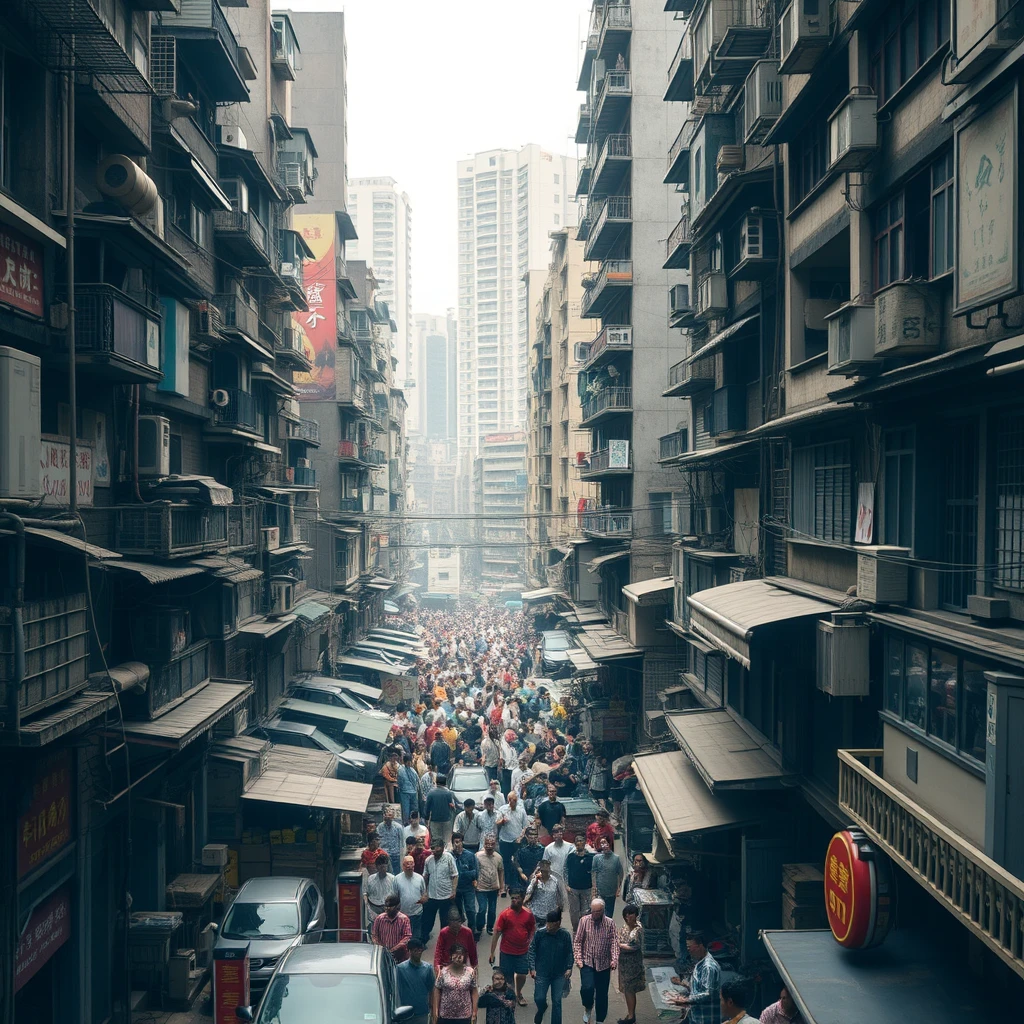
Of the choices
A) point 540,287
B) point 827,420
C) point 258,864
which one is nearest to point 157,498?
point 258,864

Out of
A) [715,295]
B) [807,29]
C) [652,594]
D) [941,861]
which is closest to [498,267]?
[652,594]

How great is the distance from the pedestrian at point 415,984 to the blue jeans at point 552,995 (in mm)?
1496

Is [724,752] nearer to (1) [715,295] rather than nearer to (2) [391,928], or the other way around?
(2) [391,928]

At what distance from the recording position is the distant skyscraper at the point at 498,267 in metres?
151

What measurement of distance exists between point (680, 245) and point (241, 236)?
1035 centimetres

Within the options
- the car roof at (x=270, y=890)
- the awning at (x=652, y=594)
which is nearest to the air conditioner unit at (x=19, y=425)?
the car roof at (x=270, y=890)

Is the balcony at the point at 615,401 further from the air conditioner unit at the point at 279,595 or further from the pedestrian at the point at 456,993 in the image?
the pedestrian at the point at 456,993

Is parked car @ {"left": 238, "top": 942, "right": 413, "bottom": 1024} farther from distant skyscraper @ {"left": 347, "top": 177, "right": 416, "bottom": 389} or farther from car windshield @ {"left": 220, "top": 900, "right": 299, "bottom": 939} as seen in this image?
distant skyscraper @ {"left": 347, "top": 177, "right": 416, "bottom": 389}

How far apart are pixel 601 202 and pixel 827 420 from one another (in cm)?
2369

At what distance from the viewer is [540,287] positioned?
86500 millimetres

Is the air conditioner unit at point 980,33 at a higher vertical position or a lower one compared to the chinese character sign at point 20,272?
higher

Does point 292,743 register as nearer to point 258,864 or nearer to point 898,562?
point 258,864

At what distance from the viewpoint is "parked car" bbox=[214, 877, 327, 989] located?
13547mm

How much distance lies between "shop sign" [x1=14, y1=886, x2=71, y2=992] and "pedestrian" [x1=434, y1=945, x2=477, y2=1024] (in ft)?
15.3
